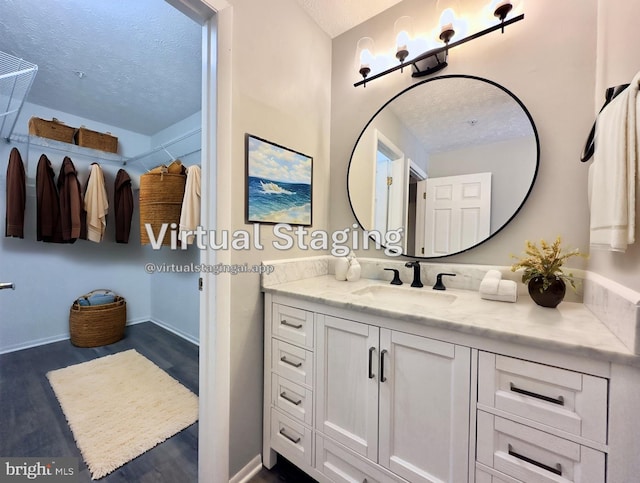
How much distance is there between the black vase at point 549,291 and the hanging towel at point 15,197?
366 centimetres

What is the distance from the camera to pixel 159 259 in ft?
10.3

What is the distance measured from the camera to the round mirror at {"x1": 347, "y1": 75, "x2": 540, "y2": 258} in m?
1.18

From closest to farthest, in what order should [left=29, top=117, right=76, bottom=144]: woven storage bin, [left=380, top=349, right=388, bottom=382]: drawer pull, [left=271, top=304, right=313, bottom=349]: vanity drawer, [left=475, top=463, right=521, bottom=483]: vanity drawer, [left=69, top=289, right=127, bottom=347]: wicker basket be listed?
[left=475, top=463, right=521, bottom=483]: vanity drawer → [left=380, top=349, right=388, bottom=382]: drawer pull → [left=271, top=304, right=313, bottom=349]: vanity drawer → [left=29, top=117, right=76, bottom=144]: woven storage bin → [left=69, top=289, right=127, bottom=347]: wicker basket

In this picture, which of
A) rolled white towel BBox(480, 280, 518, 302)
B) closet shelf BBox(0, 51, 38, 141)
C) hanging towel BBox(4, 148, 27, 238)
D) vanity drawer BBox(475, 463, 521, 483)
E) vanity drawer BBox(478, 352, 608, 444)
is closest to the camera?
vanity drawer BBox(478, 352, 608, 444)

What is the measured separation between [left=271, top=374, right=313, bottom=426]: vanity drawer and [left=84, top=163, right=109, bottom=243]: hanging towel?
8.24ft

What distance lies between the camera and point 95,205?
253 cm

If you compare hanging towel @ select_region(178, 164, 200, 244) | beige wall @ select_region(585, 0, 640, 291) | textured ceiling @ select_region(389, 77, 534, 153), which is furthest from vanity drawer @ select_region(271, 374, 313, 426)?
textured ceiling @ select_region(389, 77, 534, 153)

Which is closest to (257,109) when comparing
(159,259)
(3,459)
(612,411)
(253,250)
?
(253,250)

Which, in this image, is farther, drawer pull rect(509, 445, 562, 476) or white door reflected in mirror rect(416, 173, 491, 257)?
white door reflected in mirror rect(416, 173, 491, 257)

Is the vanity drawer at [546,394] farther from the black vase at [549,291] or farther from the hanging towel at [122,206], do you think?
the hanging towel at [122,206]

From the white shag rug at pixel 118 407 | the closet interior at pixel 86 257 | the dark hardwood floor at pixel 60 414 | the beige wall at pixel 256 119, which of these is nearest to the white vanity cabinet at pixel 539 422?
the beige wall at pixel 256 119

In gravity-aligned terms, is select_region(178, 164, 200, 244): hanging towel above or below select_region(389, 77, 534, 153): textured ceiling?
below

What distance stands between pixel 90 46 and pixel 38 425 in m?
2.37

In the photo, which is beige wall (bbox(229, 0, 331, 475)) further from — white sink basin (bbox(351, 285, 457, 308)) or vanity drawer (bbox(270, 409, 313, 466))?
white sink basin (bbox(351, 285, 457, 308))
